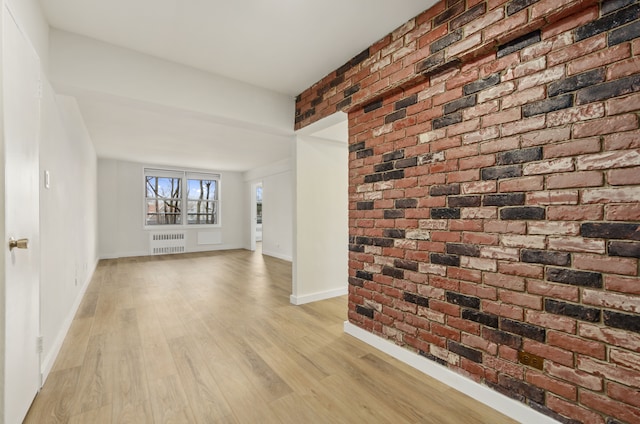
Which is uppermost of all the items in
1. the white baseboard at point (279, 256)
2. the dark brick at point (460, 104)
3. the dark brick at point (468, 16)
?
the dark brick at point (468, 16)

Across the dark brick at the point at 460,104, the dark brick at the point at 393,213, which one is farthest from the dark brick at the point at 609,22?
the dark brick at the point at 393,213

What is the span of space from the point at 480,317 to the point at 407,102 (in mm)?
1541

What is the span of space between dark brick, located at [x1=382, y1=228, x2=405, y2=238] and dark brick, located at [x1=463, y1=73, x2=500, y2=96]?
1.02 metres

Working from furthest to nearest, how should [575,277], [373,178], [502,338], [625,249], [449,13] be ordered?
[373,178]
[449,13]
[502,338]
[575,277]
[625,249]

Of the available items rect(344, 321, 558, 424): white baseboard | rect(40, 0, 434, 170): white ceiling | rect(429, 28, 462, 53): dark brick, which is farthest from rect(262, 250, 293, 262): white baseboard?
rect(429, 28, 462, 53): dark brick

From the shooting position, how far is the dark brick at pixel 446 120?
178 cm

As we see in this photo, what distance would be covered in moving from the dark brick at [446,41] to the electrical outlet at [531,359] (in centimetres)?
184

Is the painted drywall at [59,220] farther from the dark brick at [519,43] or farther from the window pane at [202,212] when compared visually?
the window pane at [202,212]

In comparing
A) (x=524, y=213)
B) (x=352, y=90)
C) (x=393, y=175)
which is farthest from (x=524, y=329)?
(x=352, y=90)

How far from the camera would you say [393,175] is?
2.21 m

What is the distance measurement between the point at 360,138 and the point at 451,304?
1.53 m

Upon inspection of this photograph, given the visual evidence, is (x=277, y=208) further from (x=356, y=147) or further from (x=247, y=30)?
(x=247, y=30)

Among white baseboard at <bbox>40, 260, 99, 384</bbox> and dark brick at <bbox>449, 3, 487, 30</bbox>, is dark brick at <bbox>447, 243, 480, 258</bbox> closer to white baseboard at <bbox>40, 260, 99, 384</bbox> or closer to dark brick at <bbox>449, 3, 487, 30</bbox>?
dark brick at <bbox>449, 3, 487, 30</bbox>

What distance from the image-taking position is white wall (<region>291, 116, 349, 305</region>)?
3404 millimetres
